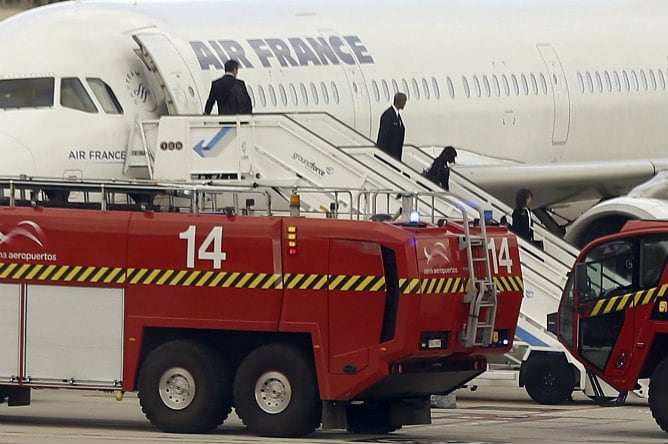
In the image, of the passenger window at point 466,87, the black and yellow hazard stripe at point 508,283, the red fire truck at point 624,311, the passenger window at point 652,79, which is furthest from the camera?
the passenger window at point 652,79

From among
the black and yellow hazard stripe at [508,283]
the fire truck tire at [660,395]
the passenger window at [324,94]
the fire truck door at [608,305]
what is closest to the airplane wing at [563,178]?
the passenger window at [324,94]

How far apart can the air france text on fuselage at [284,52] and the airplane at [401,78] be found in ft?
0.09

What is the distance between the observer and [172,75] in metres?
27.2

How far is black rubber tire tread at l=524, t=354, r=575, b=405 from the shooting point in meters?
24.9

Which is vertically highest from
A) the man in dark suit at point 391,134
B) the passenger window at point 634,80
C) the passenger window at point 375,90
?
the passenger window at point 634,80

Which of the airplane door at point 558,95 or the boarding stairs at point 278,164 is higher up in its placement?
the airplane door at point 558,95

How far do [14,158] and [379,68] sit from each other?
729 centimetres

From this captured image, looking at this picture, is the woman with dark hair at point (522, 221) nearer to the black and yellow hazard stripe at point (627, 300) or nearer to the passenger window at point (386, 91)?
the passenger window at point (386, 91)

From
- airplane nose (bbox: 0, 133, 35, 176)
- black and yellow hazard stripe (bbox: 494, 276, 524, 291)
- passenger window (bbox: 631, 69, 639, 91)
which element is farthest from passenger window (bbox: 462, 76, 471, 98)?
black and yellow hazard stripe (bbox: 494, 276, 524, 291)

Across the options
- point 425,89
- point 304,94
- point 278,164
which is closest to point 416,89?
point 425,89

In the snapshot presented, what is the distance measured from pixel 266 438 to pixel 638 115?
59.8 feet

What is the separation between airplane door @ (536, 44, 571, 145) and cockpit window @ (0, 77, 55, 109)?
406 inches

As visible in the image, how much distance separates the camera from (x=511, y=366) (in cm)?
2533

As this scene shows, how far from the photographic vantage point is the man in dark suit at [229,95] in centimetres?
2683
